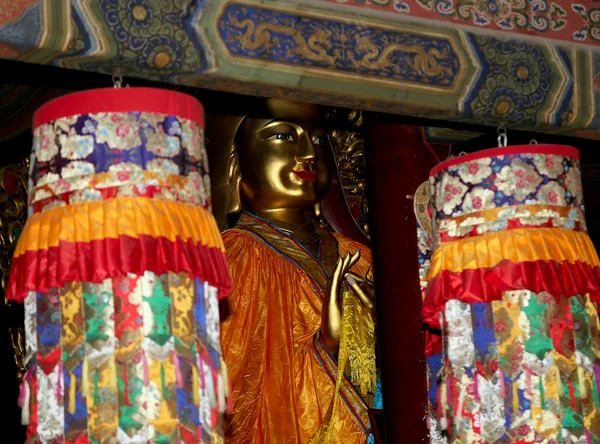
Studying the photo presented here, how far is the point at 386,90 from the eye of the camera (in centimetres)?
368

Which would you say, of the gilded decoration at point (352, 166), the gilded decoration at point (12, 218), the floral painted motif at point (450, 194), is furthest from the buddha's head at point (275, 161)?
the floral painted motif at point (450, 194)

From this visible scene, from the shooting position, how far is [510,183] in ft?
11.5

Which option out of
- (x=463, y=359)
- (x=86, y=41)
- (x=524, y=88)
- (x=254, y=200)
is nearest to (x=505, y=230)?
(x=463, y=359)

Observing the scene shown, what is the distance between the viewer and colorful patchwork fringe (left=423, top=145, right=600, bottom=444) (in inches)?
133

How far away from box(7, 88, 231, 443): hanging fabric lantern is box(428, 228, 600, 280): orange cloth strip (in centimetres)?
82

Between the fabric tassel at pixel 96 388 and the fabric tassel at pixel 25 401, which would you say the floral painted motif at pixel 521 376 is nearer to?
the fabric tassel at pixel 96 388

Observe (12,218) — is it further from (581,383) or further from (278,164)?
(581,383)

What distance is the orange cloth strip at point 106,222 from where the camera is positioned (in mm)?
2896

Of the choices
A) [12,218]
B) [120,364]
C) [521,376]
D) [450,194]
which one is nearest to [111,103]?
[120,364]

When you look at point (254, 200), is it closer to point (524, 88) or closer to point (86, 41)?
point (524, 88)

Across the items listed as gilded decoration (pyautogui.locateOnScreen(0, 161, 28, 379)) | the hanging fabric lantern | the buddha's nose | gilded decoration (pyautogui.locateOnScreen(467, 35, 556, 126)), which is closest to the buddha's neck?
the buddha's nose

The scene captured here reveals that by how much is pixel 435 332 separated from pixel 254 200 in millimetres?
1698

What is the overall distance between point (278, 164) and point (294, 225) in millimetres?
294

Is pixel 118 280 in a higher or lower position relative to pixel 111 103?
lower
